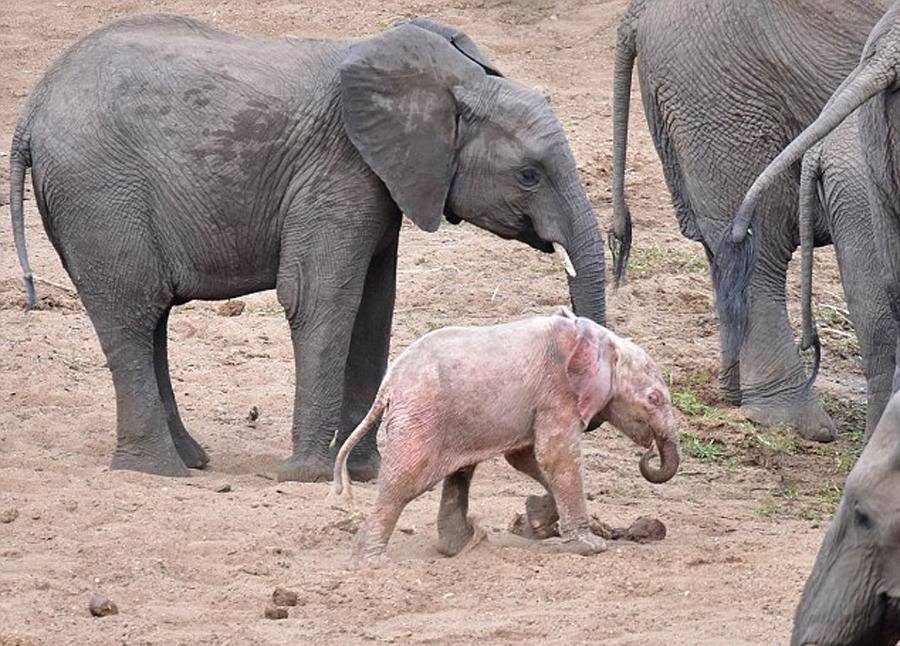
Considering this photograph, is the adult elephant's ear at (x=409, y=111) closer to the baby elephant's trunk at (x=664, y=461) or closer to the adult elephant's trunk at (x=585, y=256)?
the adult elephant's trunk at (x=585, y=256)

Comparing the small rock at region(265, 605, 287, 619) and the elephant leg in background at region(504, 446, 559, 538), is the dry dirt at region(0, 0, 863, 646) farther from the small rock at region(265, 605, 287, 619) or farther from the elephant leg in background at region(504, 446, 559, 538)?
the elephant leg in background at region(504, 446, 559, 538)

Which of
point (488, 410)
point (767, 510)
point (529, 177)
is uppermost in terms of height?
point (529, 177)

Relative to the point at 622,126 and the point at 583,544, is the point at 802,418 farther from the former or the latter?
the point at 583,544

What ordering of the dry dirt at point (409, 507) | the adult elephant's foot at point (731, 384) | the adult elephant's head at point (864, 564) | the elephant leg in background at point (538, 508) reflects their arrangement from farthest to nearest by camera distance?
1. the adult elephant's foot at point (731, 384)
2. the elephant leg in background at point (538, 508)
3. the dry dirt at point (409, 507)
4. the adult elephant's head at point (864, 564)

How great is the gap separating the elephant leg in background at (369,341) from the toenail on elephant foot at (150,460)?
0.63 meters

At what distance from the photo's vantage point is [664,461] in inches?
241

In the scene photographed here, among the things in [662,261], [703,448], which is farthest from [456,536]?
[662,261]

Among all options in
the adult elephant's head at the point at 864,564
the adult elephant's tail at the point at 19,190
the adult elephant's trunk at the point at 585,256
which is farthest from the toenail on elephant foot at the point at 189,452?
the adult elephant's head at the point at 864,564

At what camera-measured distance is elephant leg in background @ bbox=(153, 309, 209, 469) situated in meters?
7.39

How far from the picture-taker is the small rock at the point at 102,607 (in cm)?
529

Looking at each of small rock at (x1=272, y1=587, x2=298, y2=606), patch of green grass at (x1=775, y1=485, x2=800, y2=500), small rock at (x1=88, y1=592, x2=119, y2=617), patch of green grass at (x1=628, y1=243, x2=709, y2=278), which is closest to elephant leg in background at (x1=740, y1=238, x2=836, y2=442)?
patch of green grass at (x1=775, y1=485, x2=800, y2=500)

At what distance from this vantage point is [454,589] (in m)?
5.49

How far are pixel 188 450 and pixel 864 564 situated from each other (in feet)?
12.4

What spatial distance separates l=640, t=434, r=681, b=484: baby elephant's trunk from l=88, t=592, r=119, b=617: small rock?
61.9 inches
